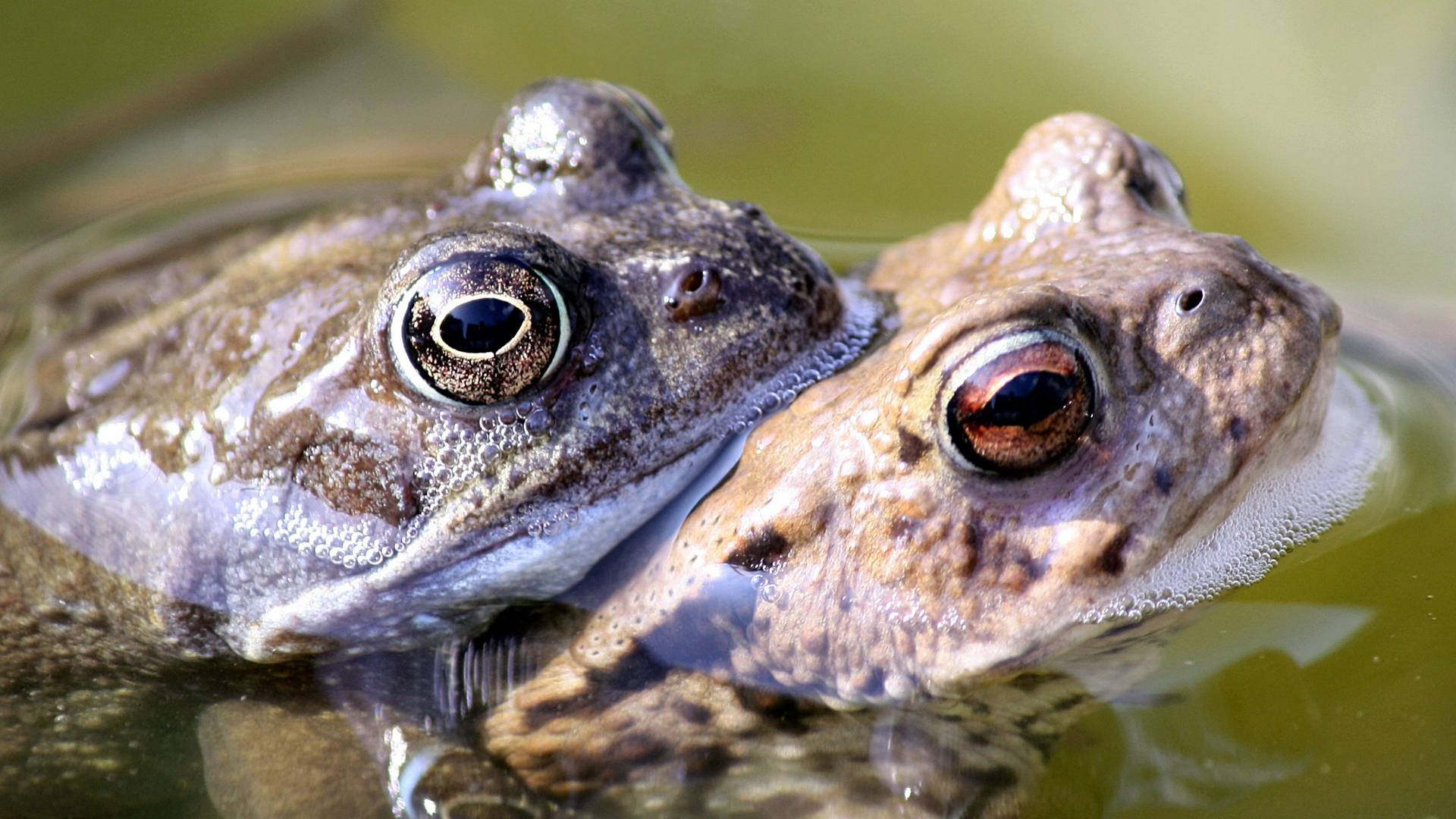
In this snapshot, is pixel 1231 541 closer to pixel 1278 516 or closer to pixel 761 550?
pixel 1278 516

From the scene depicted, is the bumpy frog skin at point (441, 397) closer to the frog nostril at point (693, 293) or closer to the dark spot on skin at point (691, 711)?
the frog nostril at point (693, 293)

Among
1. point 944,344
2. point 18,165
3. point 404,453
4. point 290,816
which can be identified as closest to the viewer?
point 944,344

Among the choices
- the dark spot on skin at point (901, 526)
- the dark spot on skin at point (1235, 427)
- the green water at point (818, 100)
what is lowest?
the dark spot on skin at point (1235, 427)

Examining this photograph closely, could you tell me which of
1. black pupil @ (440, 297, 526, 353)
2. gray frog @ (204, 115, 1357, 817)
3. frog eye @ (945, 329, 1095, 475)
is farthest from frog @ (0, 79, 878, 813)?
frog eye @ (945, 329, 1095, 475)

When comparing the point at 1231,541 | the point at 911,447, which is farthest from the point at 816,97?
the point at 911,447

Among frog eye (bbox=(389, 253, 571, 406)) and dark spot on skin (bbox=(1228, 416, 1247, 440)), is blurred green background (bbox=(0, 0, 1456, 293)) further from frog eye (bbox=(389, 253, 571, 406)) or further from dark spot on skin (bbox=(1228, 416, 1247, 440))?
frog eye (bbox=(389, 253, 571, 406))

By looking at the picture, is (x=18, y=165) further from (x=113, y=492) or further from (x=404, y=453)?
(x=404, y=453)

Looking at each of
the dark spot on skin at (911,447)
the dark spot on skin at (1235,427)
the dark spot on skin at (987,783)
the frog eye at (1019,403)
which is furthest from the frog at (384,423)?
the dark spot on skin at (987,783)

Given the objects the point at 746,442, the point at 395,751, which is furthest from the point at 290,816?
the point at 746,442
